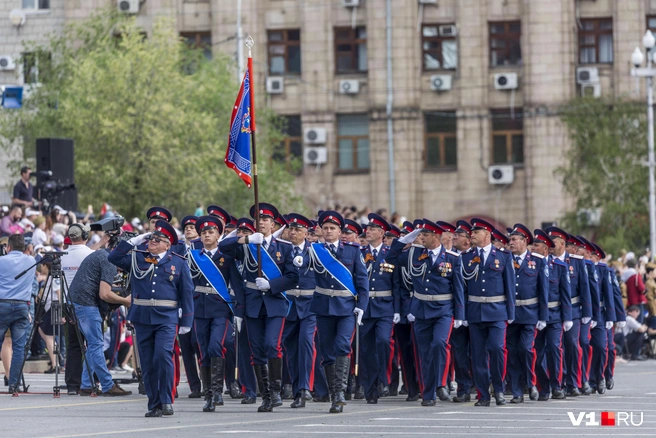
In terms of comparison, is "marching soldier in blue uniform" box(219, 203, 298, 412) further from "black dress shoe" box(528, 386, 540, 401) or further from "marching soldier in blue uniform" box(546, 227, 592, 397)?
"marching soldier in blue uniform" box(546, 227, 592, 397)

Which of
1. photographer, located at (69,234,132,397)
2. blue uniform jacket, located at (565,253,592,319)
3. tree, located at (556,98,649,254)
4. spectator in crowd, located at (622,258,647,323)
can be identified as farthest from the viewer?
tree, located at (556,98,649,254)

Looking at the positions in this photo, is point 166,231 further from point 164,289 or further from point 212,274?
point 212,274

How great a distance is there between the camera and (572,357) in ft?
66.8

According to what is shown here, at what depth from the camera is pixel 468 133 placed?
164ft

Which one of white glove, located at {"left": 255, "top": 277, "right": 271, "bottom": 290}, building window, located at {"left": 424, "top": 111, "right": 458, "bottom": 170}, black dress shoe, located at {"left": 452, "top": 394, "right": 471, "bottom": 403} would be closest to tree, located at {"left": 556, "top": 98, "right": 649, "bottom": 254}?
building window, located at {"left": 424, "top": 111, "right": 458, "bottom": 170}

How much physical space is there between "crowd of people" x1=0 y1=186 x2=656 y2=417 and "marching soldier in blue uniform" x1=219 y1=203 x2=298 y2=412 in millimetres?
19

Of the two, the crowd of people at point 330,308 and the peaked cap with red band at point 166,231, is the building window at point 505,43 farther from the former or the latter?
the peaked cap with red band at point 166,231

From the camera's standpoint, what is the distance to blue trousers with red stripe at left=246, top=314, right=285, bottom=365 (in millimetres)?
17047

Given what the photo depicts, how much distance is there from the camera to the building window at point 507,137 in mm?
50000

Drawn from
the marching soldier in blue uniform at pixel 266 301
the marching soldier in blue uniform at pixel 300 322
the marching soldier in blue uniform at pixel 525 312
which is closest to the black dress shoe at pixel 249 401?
the marching soldier in blue uniform at pixel 300 322

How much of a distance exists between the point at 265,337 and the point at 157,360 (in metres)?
1.43

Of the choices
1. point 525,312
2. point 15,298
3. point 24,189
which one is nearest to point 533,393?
point 525,312

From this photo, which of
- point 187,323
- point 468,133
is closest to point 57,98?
point 468,133

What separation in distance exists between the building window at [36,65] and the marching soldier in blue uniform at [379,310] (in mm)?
25005
